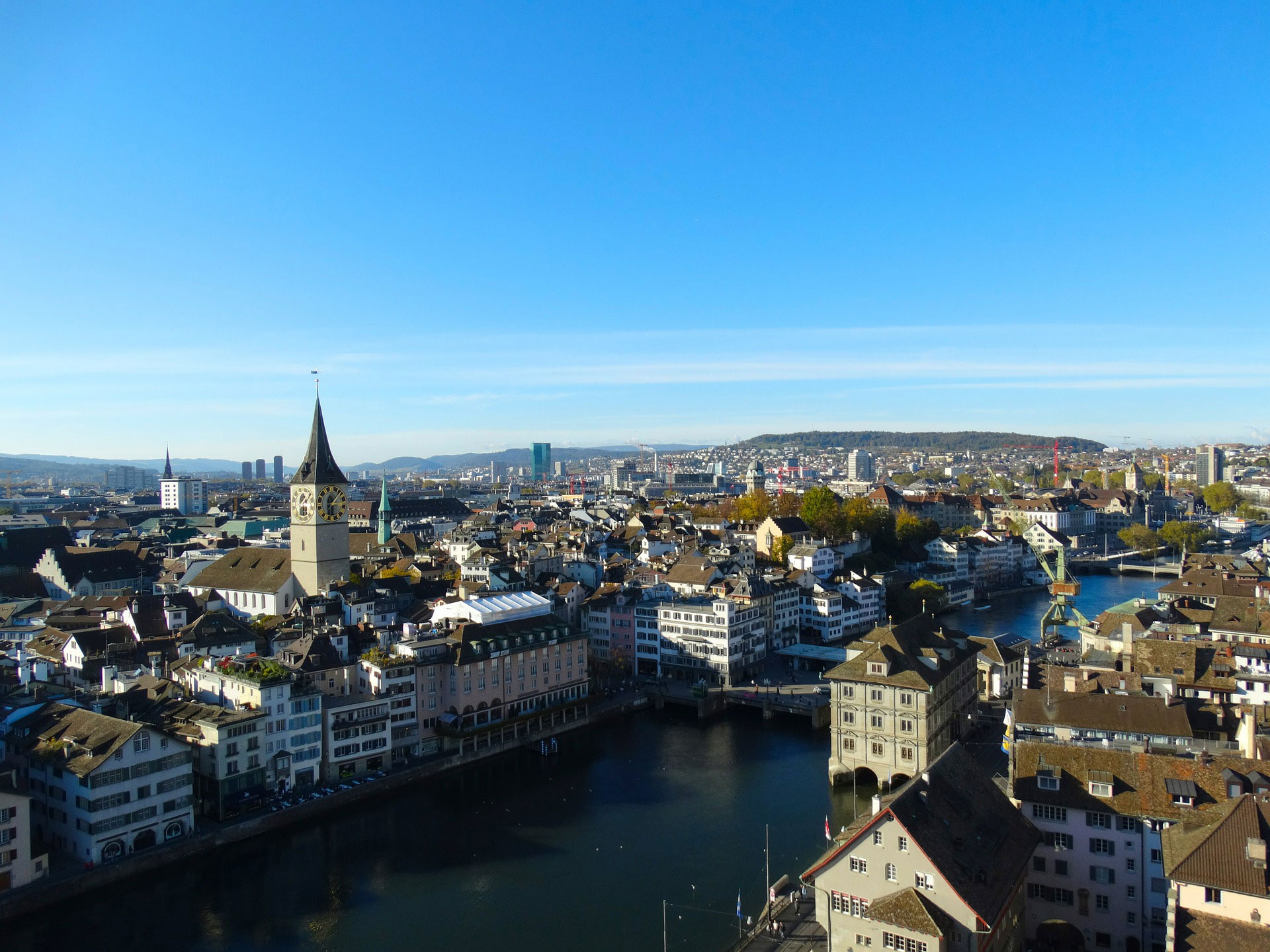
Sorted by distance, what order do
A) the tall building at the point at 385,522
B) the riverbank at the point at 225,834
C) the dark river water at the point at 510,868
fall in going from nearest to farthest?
the dark river water at the point at 510,868 < the riverbank at the point at 225,834 < the tall building at the point at 385,522

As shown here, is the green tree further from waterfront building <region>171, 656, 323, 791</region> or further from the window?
the window

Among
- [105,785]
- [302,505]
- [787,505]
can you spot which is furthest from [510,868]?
[787,505]

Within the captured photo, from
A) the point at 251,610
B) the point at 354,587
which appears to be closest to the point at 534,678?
the point at 354,587

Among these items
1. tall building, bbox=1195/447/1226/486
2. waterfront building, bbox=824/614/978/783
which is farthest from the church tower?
tall building, bbox=1195/447/1226/486

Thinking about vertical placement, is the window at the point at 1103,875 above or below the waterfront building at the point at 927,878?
below

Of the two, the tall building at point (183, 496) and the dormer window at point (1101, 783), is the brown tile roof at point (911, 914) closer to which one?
the dormer window at point (1101, 783)

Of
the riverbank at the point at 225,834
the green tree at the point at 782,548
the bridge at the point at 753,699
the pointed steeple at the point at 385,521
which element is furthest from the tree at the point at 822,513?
the riverbank at the point at 225,834
